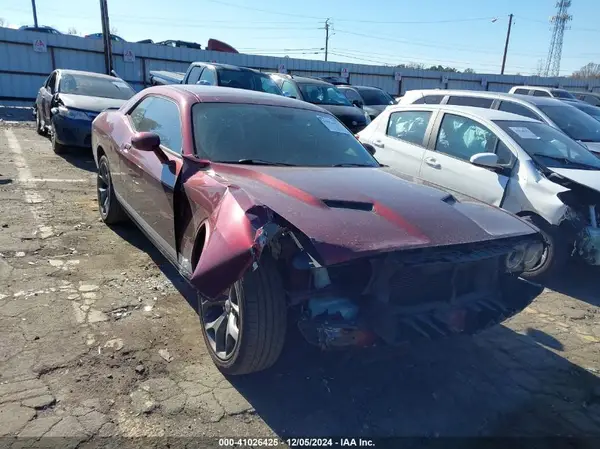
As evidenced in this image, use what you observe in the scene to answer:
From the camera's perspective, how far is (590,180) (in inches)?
185

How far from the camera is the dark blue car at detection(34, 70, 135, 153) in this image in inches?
320

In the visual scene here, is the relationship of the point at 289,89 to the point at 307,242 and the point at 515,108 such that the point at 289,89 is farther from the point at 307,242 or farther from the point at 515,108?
the point at 307,242

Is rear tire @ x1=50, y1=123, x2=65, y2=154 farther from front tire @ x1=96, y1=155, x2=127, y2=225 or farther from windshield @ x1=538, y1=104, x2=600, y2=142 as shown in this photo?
windshield @ x1=538, y1=104, x2=600, y2=142

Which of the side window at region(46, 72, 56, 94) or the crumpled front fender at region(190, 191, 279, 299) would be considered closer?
the crumpled front fender at region(190, 191, 279, 299)

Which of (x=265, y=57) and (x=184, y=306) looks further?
(x=265, y=57)

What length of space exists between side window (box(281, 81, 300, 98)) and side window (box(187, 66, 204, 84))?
7.04 ft

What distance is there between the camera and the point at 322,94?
40.5ft

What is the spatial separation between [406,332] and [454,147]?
3837 millimetres

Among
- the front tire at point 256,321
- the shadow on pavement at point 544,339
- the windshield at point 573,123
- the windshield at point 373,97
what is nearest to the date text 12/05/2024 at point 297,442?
the front tire at point 256,321

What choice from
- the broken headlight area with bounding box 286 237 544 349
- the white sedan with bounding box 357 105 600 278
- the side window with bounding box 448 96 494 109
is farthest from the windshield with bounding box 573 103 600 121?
the broken headlight area with bounding box 286 237 544 349

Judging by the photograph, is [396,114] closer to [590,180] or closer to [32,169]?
[590,180]

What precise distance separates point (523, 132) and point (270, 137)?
321 cm

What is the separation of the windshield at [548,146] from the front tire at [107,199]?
431 centimetres

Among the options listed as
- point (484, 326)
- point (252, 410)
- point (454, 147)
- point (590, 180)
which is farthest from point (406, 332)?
point (454, 147)
